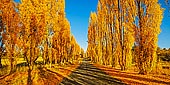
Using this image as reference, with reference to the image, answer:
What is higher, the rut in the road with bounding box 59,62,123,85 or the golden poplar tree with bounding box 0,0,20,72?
the golden poplar tree with bounding box 0,0,20,72

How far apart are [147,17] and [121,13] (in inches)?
363

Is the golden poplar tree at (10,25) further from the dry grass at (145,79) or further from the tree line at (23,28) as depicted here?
the dry grass at (145,79)

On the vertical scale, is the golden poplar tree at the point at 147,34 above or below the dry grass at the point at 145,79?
above

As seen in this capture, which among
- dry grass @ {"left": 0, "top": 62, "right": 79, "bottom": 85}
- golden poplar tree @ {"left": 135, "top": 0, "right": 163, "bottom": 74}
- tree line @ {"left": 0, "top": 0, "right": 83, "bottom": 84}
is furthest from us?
golden poplar tree @ {"left": 135, "top": 0, "right": 163, "bottom": 74}

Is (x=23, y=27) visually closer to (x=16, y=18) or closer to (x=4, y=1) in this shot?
(x=16, y=18)

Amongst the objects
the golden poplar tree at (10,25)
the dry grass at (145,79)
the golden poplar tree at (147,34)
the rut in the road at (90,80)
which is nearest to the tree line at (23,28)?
the golden poplar tree at (10,25)

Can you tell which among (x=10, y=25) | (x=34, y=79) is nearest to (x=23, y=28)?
(x=10, y=25)

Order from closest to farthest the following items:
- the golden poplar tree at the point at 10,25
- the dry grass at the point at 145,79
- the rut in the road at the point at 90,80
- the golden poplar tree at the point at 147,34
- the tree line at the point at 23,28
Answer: the rut in the road at the point at 90,80 < the dry grass at the point at 145,79 < the tree line at the point at 23,28 < the golden poplar tree at the point at 10,25 < the golden poplar tree at the point at 147,34

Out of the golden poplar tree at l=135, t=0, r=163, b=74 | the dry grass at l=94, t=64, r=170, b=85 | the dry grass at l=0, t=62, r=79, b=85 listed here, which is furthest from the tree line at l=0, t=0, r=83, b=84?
the golden poplar tree at l=135, t=0, r=163, b=74

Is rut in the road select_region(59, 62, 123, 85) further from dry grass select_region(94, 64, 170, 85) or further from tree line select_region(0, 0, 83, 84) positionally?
tree line select_region(0, 0, 83, 84)

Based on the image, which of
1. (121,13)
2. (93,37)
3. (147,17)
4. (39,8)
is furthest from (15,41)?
(93,37)

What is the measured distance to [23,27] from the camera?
57.9 feet

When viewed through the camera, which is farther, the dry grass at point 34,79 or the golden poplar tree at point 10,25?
the golden poplar tree at point 10,25

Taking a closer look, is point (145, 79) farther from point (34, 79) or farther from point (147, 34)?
point (34, 79)
